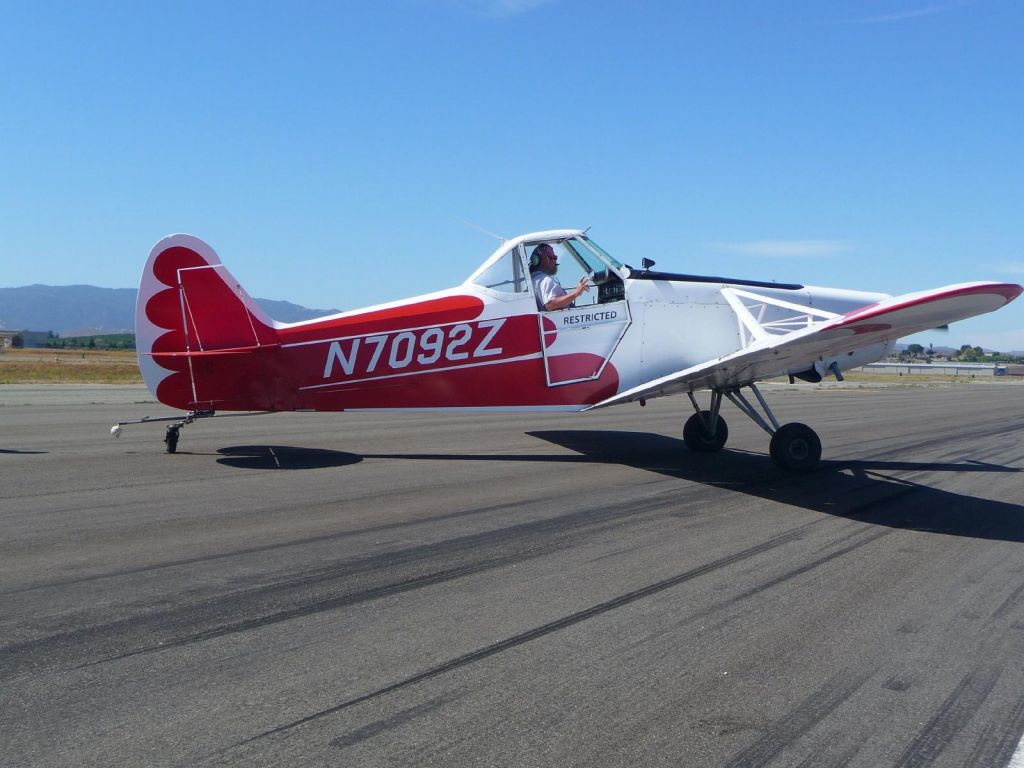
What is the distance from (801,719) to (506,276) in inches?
307

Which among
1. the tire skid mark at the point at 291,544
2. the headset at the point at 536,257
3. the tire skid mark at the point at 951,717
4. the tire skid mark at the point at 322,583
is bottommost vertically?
the tire skid mark at the point at 951,717

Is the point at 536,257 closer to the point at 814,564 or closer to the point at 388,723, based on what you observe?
the point at 814,564

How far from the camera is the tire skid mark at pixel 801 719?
312 cm

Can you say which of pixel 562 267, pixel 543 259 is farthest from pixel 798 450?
pixel 543 259

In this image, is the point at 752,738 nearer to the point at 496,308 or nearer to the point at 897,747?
the point at 897,747

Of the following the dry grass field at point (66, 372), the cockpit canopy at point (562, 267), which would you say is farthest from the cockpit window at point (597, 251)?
the dry grass field at point (66, 372)

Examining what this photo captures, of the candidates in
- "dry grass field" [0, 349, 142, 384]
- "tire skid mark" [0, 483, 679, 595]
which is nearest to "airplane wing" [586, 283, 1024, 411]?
"tire skid mark" [0, 483, 679, 595]

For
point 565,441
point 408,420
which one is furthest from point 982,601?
point 408,420

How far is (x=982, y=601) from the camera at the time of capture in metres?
5.14

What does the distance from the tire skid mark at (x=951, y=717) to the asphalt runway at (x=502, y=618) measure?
0.05 feet

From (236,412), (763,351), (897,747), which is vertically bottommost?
(897,747)

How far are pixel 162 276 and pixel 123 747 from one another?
8.13m

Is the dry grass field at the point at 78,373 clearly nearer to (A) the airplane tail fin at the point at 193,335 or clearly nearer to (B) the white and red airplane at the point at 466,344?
(A) the airplane tail fin at the point at 193,335

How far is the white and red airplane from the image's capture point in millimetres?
10297
